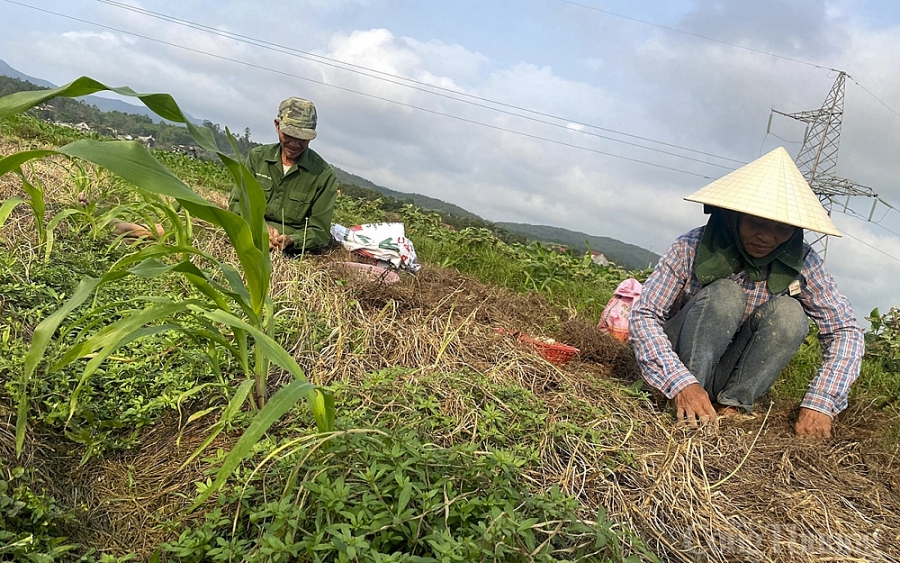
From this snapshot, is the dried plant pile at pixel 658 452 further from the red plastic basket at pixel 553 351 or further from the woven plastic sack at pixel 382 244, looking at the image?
the woven plastic sack at pixel 382 244

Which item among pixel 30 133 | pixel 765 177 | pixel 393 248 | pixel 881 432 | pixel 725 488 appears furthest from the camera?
pixel 30 133

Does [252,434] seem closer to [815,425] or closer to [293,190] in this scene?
[815,425]

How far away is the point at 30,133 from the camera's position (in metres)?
5.30

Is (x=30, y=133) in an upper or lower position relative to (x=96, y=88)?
lower

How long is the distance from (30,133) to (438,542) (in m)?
5.79

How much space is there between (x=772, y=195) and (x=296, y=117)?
2.35 meters

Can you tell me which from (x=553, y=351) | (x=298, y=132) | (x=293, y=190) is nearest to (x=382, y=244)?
→ (x=293, y=190)

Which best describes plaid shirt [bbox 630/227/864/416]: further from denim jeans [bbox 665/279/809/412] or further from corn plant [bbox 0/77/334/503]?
corn plant [bbox 0/77/334/503]

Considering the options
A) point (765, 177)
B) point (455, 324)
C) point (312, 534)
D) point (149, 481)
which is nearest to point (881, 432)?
point (765, 177)

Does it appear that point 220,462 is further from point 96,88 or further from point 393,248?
point 393,248

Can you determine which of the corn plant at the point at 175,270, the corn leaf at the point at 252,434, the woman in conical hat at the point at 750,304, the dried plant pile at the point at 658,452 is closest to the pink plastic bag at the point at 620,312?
the dried plant pile at the point at 658,452

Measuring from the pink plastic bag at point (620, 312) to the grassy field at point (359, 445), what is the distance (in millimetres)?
226

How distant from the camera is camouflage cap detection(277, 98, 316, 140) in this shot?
10.8ft

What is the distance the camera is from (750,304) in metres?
2.45
